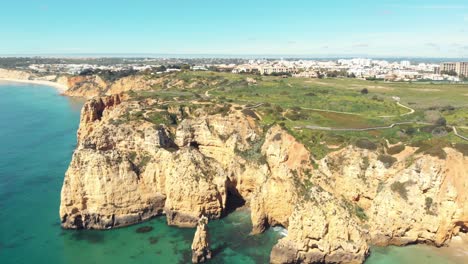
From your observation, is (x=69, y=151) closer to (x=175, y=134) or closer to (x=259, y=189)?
(x=175, y=134)

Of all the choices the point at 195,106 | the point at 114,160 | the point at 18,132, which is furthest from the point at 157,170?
the point at 18,132

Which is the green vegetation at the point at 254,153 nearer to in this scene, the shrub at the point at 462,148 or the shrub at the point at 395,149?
the shrub at the point at 395,149

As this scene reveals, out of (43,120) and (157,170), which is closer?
(157,170)

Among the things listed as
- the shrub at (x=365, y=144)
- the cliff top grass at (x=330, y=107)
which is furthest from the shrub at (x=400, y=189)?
the cliff top grass at (x=330, y=107)

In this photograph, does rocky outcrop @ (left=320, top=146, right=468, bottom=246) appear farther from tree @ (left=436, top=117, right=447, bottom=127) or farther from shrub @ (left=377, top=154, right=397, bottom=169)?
tree @ (left=436, top=117, right=447, bottom=127)

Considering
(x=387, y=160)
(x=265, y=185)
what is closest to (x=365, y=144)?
(x=387, y=160)

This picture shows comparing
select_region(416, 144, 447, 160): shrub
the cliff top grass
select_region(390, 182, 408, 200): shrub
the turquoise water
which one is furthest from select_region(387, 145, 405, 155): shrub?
the turquoise water

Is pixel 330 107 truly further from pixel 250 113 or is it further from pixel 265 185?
pixel 265 185
